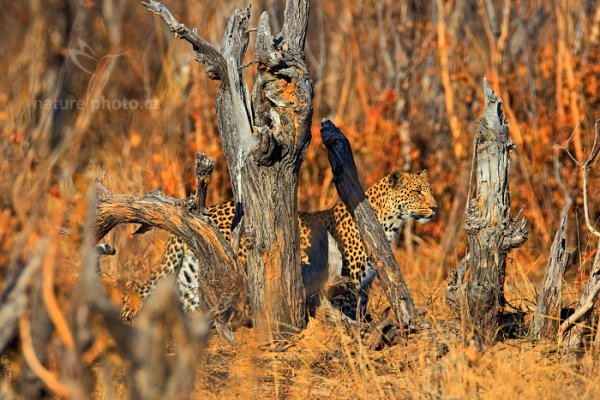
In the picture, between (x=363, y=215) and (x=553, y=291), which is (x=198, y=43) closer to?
(x=363, y=215)

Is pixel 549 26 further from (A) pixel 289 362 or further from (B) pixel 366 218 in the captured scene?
(A) pixel 289 362

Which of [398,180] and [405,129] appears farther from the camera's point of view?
[405,129]

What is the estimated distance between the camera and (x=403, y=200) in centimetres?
725

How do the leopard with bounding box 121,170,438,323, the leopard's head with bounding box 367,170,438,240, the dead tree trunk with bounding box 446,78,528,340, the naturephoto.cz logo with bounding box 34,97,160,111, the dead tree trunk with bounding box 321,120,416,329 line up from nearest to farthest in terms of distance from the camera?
the dead tree trunk with bounding box 446,78,528,340 < the dead tree trunk with bounding box 321,120,416,329 < the leopard with bounding box 121,170,438,323 < the leopard's head with bounding box 367,170,438,240 < the naturephoto.cz logo with bounding box 34,97,160,111

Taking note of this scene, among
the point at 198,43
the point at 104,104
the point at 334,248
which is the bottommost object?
the point at 334,248

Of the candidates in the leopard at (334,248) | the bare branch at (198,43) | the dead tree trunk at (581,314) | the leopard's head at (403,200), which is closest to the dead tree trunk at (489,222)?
the dead tree trunk at (581,314)

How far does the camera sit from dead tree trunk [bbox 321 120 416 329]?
5.66 metres

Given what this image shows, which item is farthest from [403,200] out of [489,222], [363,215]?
[489,222]

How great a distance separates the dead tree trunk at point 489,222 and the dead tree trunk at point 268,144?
94 centimetres

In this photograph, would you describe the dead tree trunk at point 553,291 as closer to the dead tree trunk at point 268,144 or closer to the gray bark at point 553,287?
the gray bark at point 553,287

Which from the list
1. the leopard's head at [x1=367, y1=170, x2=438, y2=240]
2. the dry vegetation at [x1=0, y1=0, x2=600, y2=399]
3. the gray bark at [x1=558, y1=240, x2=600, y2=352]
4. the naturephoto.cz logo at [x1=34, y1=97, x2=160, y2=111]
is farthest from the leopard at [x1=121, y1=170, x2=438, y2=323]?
the naturephoto.cz logo at [x1=34, y1=97, x2=160, y2=111]

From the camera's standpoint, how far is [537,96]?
29.7 feet

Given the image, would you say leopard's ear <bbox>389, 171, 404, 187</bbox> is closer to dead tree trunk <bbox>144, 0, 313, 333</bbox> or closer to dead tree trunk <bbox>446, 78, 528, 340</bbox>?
dead tree trunk <bbox>144, 0, 313, 333</bbox>

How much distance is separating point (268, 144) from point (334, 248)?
6.48ft
